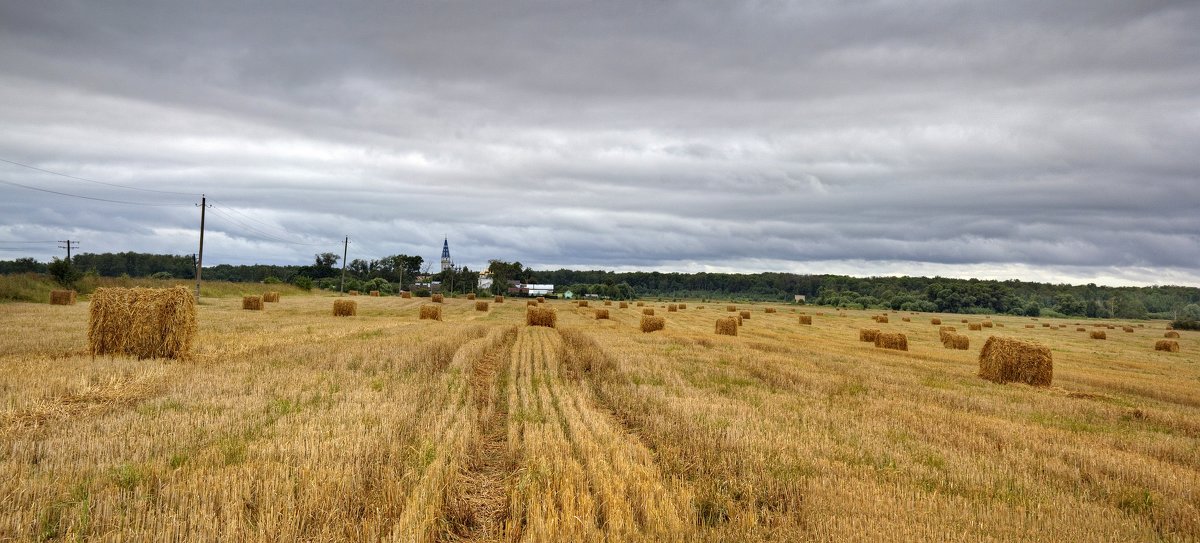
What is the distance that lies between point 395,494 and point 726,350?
56.1 ft

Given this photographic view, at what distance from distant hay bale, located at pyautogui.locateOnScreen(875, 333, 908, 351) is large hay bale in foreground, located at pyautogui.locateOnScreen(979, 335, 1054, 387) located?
396 inches

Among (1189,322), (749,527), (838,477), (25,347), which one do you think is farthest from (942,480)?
(1189,322)

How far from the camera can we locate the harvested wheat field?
6.08 metres

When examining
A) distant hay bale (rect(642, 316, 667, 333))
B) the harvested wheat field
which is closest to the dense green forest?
distant hay bale (rect(642, 316, 667, 333))

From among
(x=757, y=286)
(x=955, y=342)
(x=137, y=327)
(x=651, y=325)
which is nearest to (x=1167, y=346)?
(x=955, y=342)

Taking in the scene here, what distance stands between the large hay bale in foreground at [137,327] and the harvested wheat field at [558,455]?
0.46 m

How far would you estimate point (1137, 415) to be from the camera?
1287cm

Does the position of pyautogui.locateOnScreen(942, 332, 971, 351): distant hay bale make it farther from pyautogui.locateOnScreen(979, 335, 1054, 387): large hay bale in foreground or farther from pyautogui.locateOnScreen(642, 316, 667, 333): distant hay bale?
pyautogui.locateOnScreen(642, 316, 667, 333): distant hay bale

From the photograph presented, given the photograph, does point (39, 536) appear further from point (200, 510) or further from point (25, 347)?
point (25, 347)

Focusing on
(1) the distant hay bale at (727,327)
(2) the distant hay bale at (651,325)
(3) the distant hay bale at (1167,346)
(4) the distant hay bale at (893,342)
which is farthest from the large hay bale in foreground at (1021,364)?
(3) the distant hay bale at (1167,346)

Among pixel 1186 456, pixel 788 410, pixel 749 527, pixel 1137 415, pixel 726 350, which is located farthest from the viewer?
pixel 726 350

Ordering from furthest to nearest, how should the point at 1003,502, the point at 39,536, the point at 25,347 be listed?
the point at 25,347, the point at 1003,502, the point at 39,536

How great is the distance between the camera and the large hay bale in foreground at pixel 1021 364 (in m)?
18.5

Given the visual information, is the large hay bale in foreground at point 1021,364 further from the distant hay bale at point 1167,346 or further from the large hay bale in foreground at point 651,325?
the distant hay bale at point 1167,346
